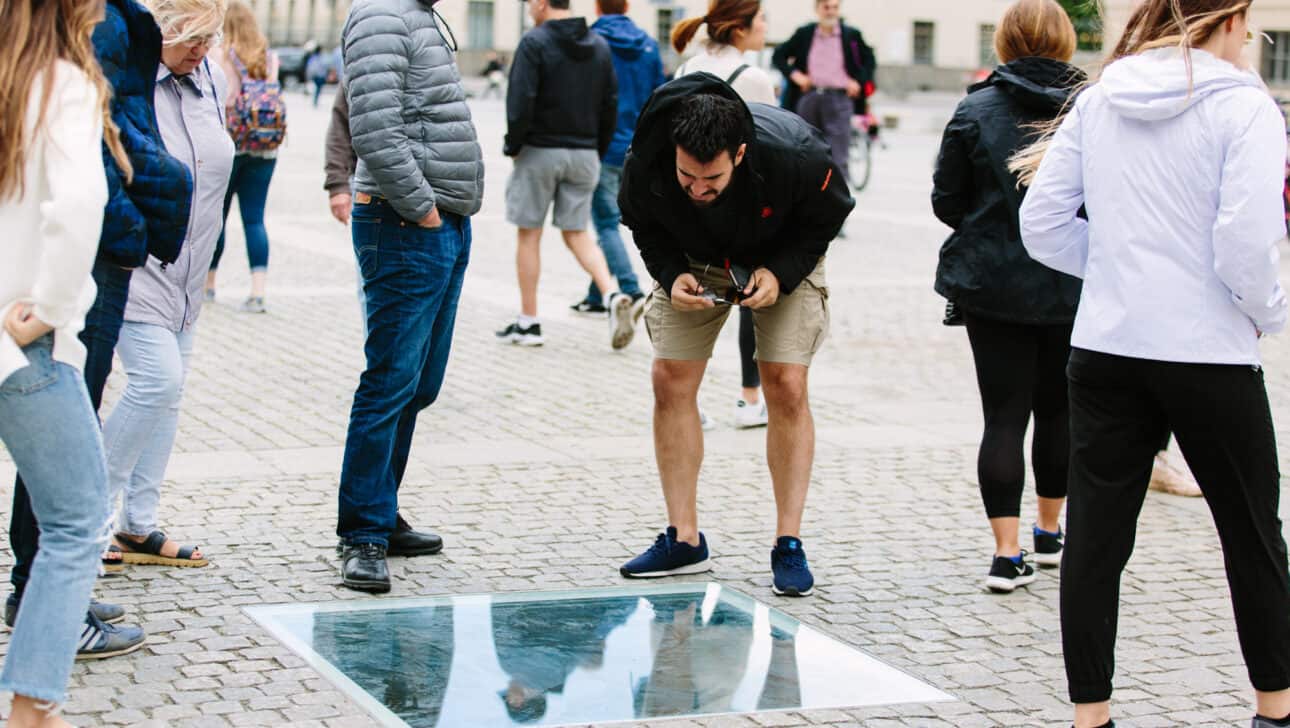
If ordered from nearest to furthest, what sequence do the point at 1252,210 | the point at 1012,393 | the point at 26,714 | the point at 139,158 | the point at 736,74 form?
the point at 1252,210 → the point at 26,714 → the point at 139,158 → the point at 1012,393 → the point at 736,74

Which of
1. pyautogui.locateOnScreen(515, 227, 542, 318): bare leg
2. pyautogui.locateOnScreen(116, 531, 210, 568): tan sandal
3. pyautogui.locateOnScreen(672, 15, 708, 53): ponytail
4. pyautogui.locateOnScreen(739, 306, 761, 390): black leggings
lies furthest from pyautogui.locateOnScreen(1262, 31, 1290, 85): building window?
pyautogui.locateOnScreen(116, 531, 210, 568): tan sandal

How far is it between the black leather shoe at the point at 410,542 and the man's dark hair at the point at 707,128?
161cm

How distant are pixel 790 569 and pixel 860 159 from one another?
595 inches

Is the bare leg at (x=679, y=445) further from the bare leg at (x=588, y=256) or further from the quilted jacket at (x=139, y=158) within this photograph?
the bare leg at (x=588, y=256)

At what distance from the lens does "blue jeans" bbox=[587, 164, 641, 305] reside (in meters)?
10.1

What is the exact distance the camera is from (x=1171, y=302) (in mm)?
3713

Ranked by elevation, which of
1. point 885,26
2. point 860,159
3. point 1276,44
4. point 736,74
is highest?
point 736,74

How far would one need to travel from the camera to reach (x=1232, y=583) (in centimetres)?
395

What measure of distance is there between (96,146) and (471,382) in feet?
17.0

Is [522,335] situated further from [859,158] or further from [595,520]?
[859,158]

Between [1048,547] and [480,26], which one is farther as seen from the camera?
[480,26]

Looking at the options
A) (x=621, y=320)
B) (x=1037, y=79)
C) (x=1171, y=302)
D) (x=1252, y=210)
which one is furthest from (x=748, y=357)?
(x=1252, y=210)

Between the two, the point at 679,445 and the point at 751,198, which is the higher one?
the point at 751,198

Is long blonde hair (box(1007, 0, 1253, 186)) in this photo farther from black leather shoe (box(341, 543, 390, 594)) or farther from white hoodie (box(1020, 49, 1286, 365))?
black leather shoe (box(341, 543, 390, 594))
